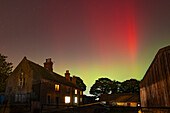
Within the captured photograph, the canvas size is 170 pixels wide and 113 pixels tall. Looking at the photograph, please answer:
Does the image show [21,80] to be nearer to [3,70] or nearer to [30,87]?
[30,87]

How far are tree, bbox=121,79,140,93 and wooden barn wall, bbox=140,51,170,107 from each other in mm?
76421

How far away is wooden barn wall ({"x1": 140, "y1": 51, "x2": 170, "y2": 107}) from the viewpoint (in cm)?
1170

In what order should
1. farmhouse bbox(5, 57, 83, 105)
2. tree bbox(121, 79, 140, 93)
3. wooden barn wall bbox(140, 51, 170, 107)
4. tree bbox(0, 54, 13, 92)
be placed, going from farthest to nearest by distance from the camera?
tree bbox(121, 79, 140, 93) → tree bbox(0, 54, 13, 92) → farmhouse bbox(5, 57, 83, 105) → wooden barn wall bbox(140, 51, 170, 107)

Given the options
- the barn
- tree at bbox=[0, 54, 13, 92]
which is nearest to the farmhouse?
A: tree at bbox=[0, 54, 13, 92]

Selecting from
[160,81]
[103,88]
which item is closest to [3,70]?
[160,81]

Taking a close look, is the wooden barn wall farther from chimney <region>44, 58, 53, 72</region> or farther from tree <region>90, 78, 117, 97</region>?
tree <region>90, 78, 117, 97</region>

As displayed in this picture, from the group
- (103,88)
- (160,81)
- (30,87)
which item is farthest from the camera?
(103,88)

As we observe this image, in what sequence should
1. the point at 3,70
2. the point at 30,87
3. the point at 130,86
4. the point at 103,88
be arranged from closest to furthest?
the point at 30,87, the point at 3,70, the point at 130,86, the point at 103,88

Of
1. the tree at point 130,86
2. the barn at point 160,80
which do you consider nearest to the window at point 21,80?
the barn at point 160,80

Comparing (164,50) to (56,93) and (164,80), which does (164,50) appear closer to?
(164,80)

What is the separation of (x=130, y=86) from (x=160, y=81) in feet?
264

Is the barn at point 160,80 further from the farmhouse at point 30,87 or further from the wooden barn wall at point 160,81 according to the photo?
the farmhouse at point 30,87

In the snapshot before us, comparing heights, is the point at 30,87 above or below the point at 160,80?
below

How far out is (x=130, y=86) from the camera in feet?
293
